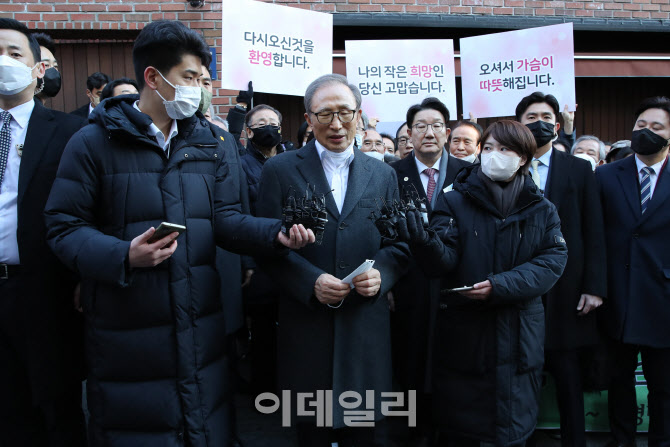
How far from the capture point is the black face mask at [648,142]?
306 cm

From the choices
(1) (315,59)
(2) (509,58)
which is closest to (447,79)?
(2) (509,58)

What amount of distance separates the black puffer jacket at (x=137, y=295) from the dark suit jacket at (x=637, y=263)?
2.37m

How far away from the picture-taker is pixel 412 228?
213 cm

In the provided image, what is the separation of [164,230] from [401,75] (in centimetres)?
373

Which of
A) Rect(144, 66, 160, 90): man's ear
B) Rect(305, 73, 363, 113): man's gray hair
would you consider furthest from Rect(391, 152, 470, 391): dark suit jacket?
Rect(144, 66, 160, 90): man's ear

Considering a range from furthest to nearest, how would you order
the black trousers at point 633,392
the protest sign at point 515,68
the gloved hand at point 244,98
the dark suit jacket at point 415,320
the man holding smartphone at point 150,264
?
the protest sign at point 515,68 < the gloved hand at point 244,98 < the dark suit jacket at point 415,320 < the black trousers at point 633,392 < the man holding smartphone at point 150,264

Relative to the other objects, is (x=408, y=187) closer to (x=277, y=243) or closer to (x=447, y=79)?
(x=277, y=243)

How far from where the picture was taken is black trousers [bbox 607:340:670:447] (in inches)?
115

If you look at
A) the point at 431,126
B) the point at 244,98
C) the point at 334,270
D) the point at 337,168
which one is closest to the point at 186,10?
the point at 244,98

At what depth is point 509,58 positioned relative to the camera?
4918mm

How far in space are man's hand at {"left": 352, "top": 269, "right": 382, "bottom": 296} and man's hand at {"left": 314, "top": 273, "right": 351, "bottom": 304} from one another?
0.18 feet

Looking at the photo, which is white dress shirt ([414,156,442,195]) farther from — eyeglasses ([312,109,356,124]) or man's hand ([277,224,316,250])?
man's hand ([277,224,316,250])

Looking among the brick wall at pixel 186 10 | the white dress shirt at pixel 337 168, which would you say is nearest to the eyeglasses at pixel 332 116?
the white dress shirt at pixel 337 168

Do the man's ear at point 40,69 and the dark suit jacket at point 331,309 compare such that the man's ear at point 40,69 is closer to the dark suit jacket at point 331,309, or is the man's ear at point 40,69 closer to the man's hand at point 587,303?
the dark suit jacket at point 331,309
